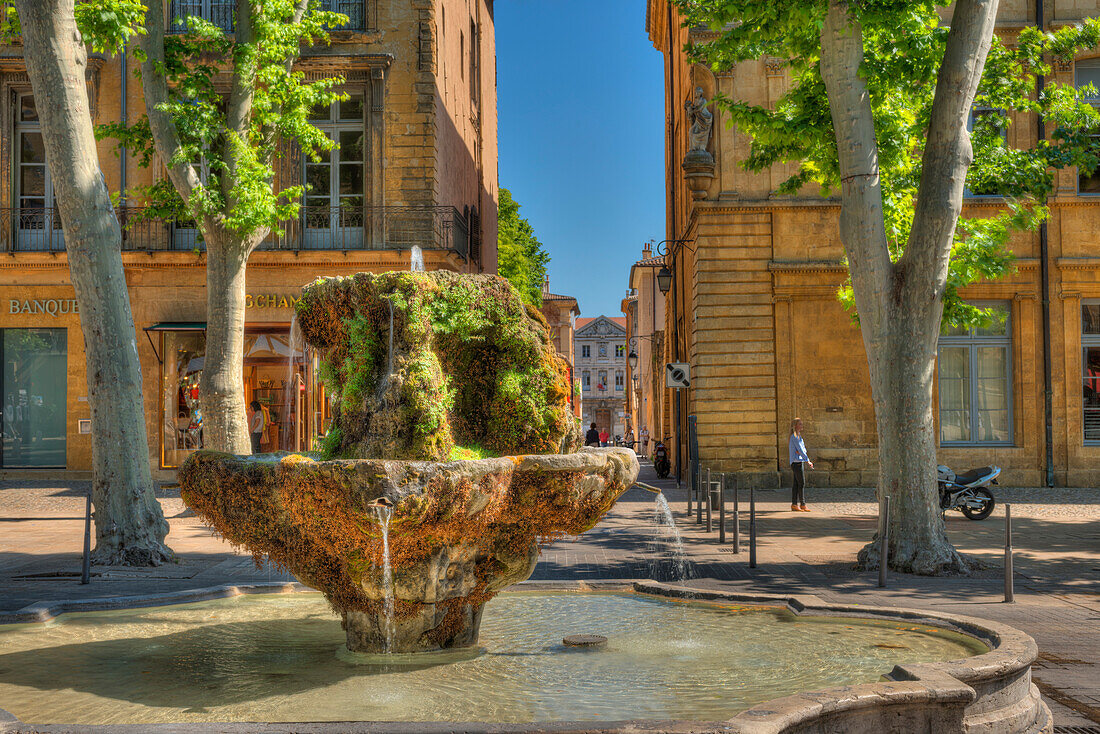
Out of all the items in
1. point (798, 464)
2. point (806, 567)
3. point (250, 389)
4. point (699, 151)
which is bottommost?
point (806, 567)

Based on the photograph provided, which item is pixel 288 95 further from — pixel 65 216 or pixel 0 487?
pixel 0 487

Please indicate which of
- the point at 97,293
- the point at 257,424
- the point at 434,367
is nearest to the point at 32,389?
the point at 257,424

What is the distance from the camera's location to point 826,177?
13172 millimetres

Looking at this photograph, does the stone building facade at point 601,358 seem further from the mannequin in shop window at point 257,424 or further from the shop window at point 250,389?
the mannequin in shop window at point 257,424

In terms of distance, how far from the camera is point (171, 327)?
930 inches

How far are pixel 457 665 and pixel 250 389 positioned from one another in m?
20.1

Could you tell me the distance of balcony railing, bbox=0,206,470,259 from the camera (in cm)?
2412

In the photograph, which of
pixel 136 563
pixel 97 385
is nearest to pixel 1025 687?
pixel 136 563

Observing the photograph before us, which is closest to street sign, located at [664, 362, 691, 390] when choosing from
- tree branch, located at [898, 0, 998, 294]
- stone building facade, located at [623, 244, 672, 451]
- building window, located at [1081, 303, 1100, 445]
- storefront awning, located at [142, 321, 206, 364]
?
building window, located at [1081, 303, 1100, 445]

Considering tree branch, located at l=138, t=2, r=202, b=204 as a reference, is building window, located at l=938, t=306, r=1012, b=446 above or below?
below

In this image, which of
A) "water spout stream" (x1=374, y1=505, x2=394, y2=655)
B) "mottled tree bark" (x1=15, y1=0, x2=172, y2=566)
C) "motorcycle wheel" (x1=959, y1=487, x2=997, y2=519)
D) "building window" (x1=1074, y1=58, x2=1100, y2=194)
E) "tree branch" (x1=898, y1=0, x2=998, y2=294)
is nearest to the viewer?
"water spout stream" (x1=374, y1=505, x2=394, y2=655)

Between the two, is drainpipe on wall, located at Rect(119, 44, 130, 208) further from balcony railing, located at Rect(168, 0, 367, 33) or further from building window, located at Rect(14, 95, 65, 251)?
→ building window, located at Rect(14, 95, 65, 251)

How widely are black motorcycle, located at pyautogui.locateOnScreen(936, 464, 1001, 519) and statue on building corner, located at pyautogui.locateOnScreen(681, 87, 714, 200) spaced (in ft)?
30.0

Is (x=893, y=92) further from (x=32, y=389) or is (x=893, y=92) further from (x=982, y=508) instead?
(x=32, y=389)
